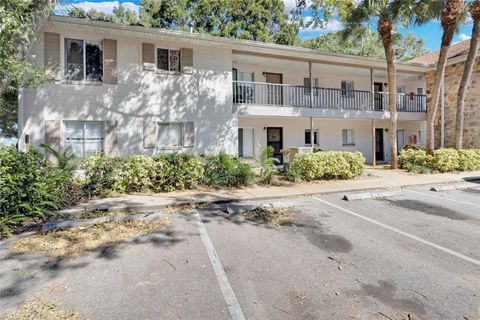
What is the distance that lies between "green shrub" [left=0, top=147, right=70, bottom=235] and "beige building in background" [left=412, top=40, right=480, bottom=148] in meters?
19.8

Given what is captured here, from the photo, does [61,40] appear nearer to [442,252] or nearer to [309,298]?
[309,298]

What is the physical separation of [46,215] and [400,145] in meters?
21.1

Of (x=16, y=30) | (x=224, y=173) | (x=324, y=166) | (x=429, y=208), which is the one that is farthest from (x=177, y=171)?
(x=429, y=208)

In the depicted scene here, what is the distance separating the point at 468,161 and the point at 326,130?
23.4ft

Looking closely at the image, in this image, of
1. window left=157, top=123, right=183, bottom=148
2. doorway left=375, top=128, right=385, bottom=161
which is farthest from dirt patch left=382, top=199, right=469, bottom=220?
A: doorway left=375, top=128, right=385, bottom=161

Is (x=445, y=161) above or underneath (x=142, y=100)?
underneath

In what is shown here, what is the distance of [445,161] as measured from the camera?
1291 cm

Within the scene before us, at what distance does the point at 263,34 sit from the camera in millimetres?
24812

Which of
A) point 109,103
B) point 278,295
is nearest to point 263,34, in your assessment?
point 109,103

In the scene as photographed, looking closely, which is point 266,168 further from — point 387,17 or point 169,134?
point 387,17

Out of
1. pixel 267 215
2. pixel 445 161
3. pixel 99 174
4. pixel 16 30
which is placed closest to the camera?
pixel 16 30

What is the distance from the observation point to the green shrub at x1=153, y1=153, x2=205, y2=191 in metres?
8.85

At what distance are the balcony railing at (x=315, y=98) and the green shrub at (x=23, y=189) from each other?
895cm

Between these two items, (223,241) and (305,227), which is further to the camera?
(305,227)
